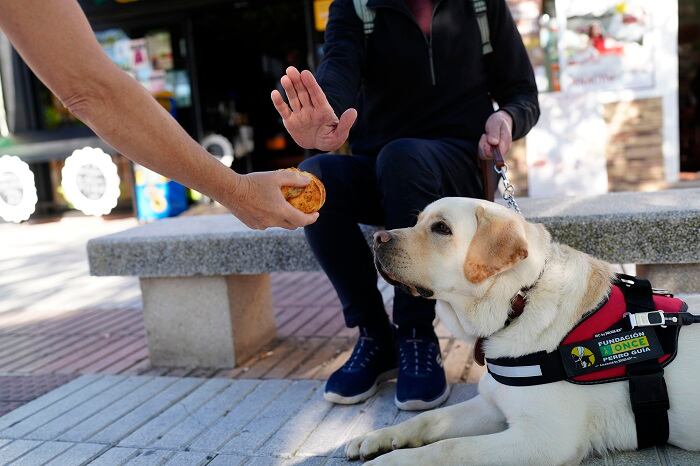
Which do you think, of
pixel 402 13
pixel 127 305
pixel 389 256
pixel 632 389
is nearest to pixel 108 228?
pixel 127 305

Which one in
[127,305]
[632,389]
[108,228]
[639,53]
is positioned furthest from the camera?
[108,228]

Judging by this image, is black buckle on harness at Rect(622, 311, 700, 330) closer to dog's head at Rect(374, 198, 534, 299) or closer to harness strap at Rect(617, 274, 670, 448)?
harness strap at Rect(617, 274, 670, 448)

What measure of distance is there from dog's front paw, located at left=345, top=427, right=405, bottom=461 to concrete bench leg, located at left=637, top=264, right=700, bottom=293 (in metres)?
1.55

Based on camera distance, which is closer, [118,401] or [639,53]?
[118,401]

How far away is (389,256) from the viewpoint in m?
2.33

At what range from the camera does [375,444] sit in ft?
7.87

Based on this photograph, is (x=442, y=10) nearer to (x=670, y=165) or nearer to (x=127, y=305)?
(x=127, y=305)

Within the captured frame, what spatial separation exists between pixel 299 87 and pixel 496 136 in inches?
37.1

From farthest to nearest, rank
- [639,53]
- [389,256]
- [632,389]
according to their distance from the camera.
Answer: [639,53] → [389,256] → [632,389]

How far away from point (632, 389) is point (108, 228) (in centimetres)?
823

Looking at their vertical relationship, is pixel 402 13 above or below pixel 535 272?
above

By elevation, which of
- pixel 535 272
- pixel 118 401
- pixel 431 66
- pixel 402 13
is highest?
pixel 402 13

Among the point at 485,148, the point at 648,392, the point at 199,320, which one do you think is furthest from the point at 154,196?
the point at 648,392

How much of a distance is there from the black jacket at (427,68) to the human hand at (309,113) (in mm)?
542
